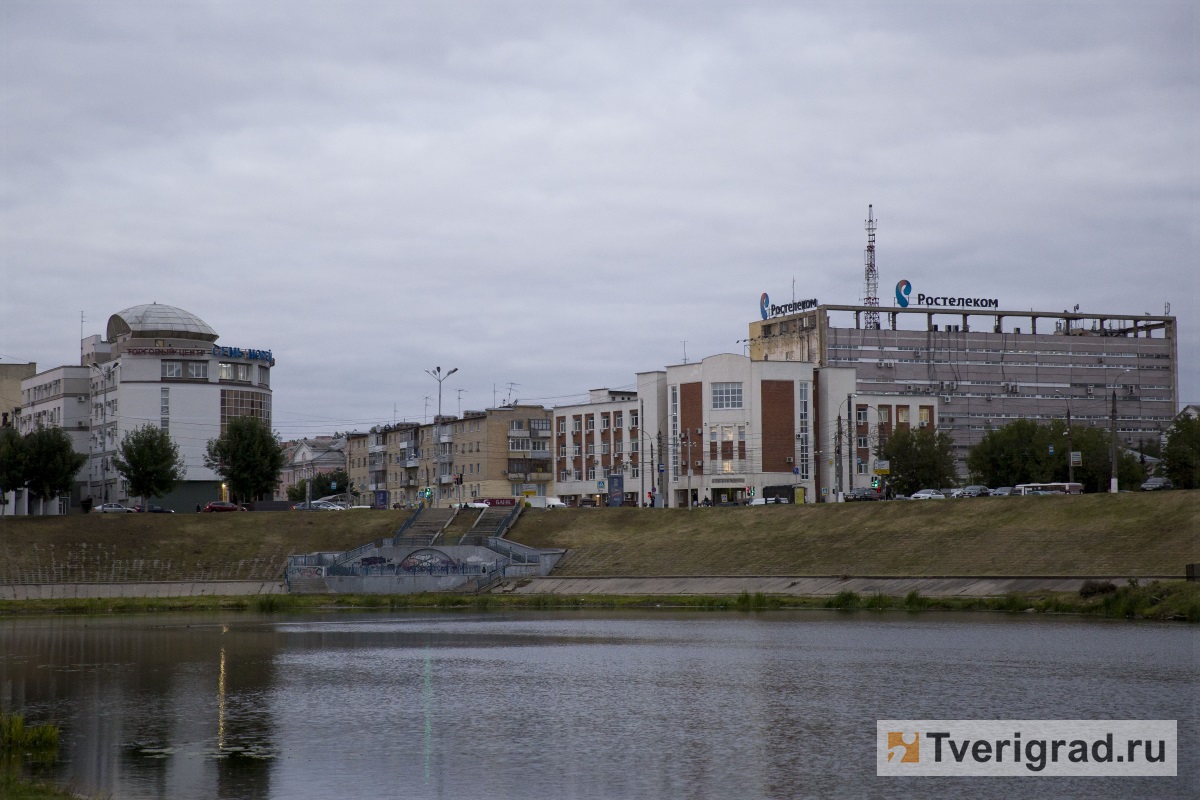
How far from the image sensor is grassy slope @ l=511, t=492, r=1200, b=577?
79875mm

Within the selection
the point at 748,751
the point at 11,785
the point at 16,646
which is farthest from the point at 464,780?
the point at 16,646

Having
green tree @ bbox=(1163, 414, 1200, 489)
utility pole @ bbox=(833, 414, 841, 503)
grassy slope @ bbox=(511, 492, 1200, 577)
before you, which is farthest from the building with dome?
green tree @ bbox=(1163, 414, 1200, 489)

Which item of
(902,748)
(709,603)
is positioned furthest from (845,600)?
(902,748)

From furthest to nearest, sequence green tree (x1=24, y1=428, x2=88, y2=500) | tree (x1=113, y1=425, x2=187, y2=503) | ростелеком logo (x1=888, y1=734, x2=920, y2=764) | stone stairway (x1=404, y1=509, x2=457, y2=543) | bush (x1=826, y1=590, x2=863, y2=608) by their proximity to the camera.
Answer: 1. tree (x1=113, y1=425, x2=187, y2=503)
2. green tree (x1=24, y1=428, x2=88, y2=500)
3. stone stairway (x1=404, y1=509, x2=457, y2=543)
4. bush (x1=826, y1=590, x2=863, y2=608)
5. ростелеком logo (x1=888, y1=734, x2=920, y2=764)

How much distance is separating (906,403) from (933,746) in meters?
144

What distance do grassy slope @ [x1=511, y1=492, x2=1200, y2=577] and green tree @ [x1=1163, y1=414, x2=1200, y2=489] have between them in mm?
52597

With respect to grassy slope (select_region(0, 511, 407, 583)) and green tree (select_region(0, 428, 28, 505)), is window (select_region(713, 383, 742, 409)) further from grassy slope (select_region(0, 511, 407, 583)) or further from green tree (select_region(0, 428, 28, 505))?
green tree (select_region(0, 428, 28, 505))

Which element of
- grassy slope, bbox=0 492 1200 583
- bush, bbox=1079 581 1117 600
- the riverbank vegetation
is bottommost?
the riverbank vegetation

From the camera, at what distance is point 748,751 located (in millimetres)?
31359

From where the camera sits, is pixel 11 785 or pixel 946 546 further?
pixel 946 546

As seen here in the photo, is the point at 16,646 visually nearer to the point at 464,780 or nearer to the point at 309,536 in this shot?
the point at 464,780

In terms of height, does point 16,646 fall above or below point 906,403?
below

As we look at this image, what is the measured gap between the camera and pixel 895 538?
9500cm

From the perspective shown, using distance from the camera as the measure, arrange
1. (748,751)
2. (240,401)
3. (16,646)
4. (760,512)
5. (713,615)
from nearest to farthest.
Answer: (748,751) → (16,646) → (713,615) → (760,512) → (240,401)
